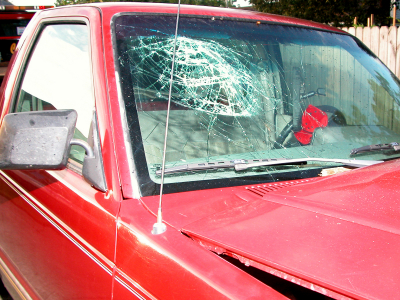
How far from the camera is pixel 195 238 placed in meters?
1.29

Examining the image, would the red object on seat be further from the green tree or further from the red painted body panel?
the green tree

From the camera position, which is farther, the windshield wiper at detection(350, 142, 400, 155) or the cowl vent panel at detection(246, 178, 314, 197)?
the windshield wiper at detection(350, 142, 400, 155)

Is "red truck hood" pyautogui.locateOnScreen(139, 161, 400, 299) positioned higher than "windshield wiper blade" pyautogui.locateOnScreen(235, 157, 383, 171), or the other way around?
"windshield wiper blade" pyautogui.locateOnScreen(235, 157, 383, 171)

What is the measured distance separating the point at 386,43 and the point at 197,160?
5.64 m

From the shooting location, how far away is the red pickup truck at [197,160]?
1.19 metres

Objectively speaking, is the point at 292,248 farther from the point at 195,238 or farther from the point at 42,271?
the point at 42,271

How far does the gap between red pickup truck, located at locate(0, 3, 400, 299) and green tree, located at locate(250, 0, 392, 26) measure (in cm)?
1039

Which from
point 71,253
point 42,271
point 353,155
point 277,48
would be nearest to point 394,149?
point 353,155

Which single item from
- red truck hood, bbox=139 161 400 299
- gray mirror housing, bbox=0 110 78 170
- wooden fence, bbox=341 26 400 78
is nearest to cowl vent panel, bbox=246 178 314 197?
red truck hood, bbox=139 161 400 299

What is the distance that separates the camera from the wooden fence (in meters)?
6.21

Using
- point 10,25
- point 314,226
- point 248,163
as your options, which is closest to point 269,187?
point 248,163

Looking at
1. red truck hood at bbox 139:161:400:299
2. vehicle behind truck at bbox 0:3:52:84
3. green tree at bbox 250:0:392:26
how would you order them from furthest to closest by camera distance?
green tree at bbox 250:0:392:26 → vehicle behind truck at bbox 0:3:52:84 → red truck hood at bbox 139:161:400:299

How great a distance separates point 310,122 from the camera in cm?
206

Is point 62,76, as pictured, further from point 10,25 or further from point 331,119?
point 10,25
